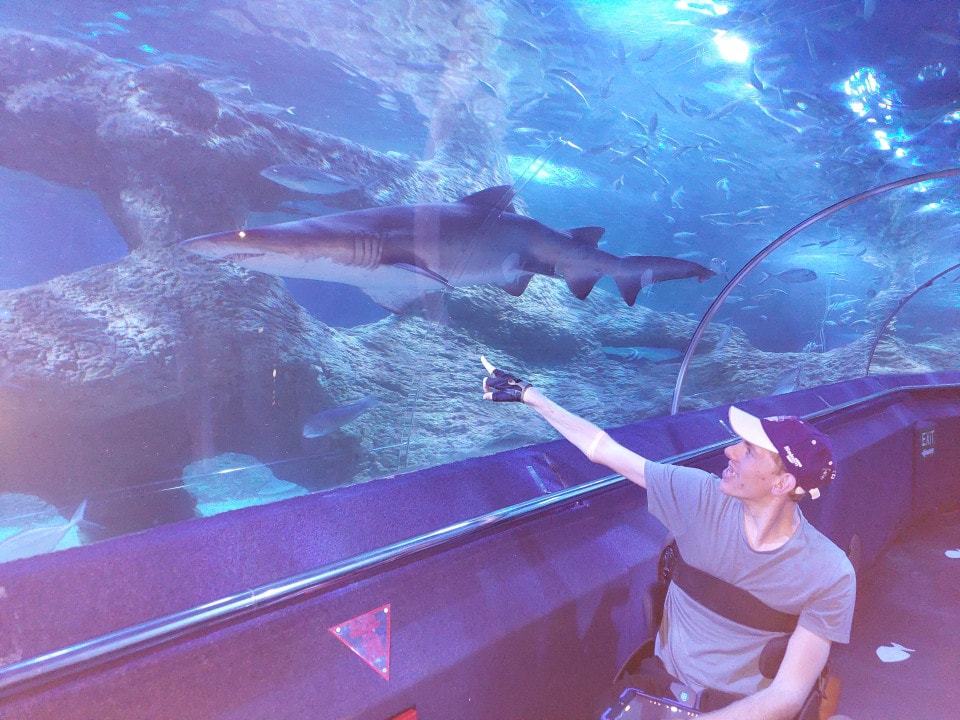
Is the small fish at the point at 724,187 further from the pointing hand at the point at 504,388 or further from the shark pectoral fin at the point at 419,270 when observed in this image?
the pointing hand at the point at 504,388

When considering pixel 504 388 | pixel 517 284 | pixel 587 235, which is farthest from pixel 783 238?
pixel 504 388

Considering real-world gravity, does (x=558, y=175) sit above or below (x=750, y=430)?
above

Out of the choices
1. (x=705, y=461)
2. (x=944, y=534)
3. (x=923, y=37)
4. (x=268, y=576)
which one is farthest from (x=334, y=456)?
(x=923, y=37)

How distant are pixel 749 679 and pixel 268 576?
1.52 meters

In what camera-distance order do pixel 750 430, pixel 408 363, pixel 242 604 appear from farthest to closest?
pixel 408 363, pixel 750 430, pixel 242 604

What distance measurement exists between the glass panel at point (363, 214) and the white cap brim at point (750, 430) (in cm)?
358

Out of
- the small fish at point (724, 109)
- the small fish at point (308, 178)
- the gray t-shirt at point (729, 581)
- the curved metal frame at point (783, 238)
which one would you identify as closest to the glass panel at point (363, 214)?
the small fish at point (308, 178)

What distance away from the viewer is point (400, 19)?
8.82m

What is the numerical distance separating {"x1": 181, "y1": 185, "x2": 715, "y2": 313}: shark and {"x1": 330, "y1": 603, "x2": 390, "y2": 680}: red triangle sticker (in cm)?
334

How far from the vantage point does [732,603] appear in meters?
1.71

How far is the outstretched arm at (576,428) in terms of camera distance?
6.72ft

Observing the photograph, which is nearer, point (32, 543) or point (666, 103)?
point (32, 543)

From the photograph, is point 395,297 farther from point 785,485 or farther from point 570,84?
point 570,84

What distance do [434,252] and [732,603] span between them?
13.3ft
